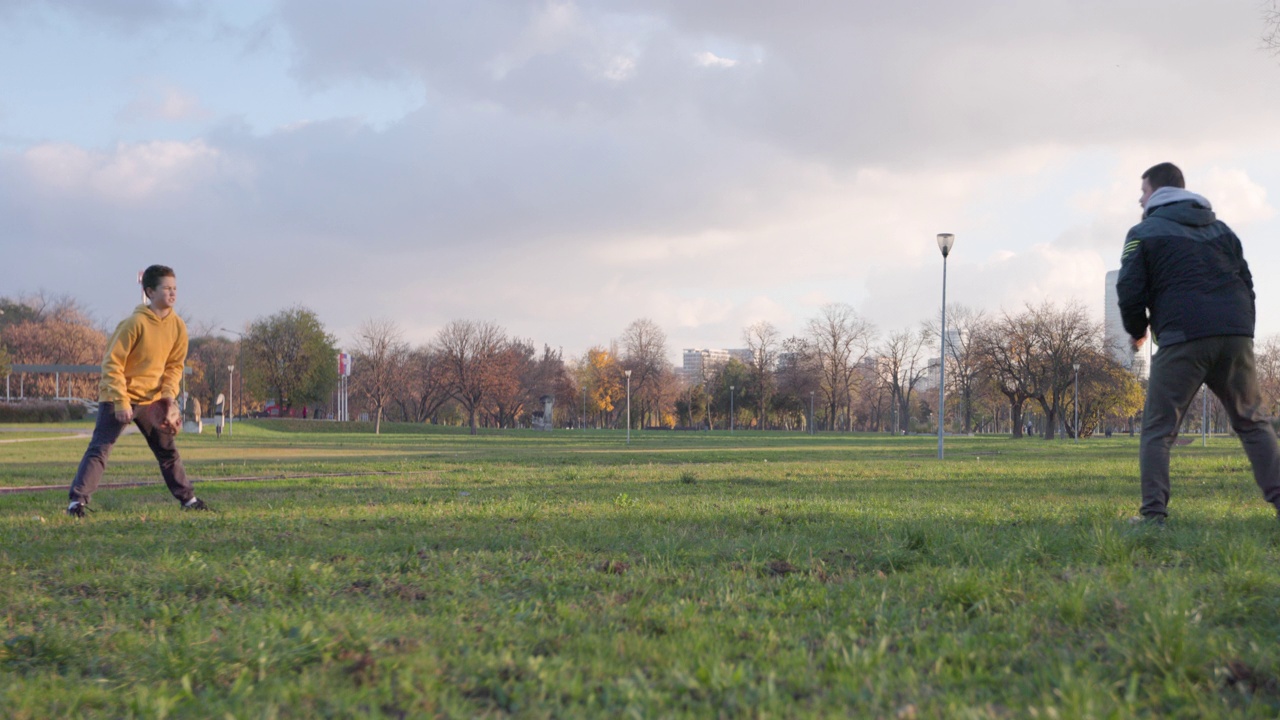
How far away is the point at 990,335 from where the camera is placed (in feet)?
194

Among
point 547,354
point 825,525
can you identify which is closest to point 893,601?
point 825,525

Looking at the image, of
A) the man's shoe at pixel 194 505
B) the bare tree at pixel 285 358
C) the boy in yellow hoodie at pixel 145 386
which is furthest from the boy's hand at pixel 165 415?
the bare tree at pixel 285 358

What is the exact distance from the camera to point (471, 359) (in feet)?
240

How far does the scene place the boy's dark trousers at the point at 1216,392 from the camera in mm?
5520

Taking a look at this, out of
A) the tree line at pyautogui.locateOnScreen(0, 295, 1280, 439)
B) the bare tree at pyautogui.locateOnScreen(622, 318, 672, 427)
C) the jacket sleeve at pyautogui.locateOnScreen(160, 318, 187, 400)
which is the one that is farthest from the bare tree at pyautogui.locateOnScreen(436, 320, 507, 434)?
the jacket sleeve at pyautogui.locateOnScreen(160, 318, 187, 400)

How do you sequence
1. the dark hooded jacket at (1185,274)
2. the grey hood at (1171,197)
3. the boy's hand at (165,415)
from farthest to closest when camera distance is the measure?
the boy's hand at (165,415) → the grey hood at (1171,197) → the dark hooded jacket at (1185,274)

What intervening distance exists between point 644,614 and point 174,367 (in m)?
6.01

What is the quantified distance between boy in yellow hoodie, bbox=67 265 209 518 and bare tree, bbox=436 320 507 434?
62.1 meters

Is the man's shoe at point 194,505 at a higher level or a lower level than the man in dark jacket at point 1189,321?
lower

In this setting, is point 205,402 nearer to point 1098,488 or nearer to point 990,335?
point 990,335

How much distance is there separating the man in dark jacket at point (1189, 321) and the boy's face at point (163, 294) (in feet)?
25.0

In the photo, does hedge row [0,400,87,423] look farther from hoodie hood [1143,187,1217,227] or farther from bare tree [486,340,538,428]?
hoodie hood [1143,187,1217,227]

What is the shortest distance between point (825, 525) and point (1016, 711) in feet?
12.6

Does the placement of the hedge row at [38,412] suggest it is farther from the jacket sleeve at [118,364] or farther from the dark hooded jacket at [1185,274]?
the dark hooded jacket at [1185,274]
